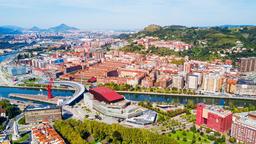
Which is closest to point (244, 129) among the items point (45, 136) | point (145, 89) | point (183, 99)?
point (183, 99)

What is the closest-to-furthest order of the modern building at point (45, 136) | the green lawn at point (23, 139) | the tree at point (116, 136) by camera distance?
the modern building at point (45, 136)
the green lawn at point (23, 139)
the tree at point (116, 136)

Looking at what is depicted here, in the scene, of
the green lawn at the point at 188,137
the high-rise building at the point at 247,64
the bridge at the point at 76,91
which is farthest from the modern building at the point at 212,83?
the bridge at the point at 76,91

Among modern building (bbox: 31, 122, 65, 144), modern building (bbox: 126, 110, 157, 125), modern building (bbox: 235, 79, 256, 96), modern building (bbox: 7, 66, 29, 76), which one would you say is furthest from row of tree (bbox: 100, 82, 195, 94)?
modern building (bbox: 7, 66, 29, 76)

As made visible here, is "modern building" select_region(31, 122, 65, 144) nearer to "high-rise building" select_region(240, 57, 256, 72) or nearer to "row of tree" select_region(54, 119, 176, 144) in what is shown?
"row of tree" select_region(54, 119, 176, 144)

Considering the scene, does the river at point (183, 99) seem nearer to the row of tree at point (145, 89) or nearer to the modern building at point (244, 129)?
the row of tree at point (145, 89)

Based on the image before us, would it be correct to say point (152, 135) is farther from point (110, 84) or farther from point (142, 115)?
point (110, 84)

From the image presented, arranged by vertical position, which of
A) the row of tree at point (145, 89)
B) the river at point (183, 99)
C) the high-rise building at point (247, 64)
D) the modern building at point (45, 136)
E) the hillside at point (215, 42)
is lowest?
the river at point (183, 99)
